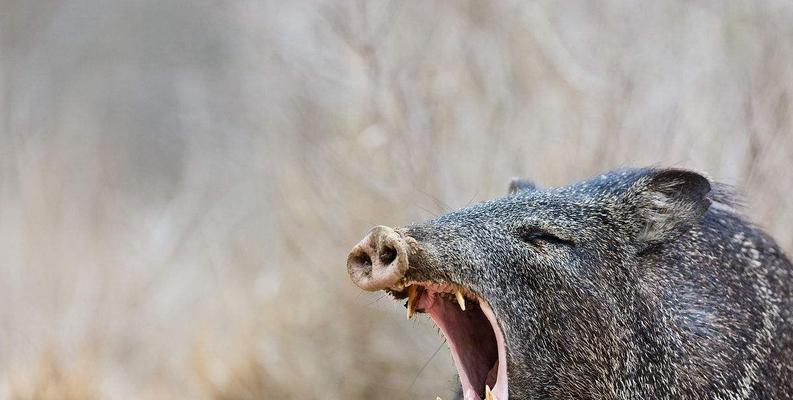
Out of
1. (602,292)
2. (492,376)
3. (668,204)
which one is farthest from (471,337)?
(668,204)

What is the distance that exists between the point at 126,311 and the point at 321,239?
1.89 metres

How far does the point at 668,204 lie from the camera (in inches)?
158

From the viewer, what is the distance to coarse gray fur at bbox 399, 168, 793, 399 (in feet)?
12.2

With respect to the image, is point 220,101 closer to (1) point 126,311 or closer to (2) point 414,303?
(1) point 126,311

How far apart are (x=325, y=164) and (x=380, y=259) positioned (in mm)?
3956

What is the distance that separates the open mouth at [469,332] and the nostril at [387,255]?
156mm

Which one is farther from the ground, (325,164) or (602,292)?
(602,292)

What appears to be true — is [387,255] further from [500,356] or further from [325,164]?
[325,164]

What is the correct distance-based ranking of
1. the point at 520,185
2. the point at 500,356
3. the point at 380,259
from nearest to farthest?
the point at 380,259, the point at 500,356, the point at 520,185

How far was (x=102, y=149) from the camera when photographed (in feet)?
37.3

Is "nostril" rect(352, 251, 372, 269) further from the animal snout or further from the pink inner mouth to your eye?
the pink inner mouth

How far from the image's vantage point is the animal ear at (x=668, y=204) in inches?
158

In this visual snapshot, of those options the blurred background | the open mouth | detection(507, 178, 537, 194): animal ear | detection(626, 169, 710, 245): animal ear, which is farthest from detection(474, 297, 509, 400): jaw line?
the blurred background

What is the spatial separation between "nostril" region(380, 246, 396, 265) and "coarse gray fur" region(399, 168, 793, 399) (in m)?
0.07
